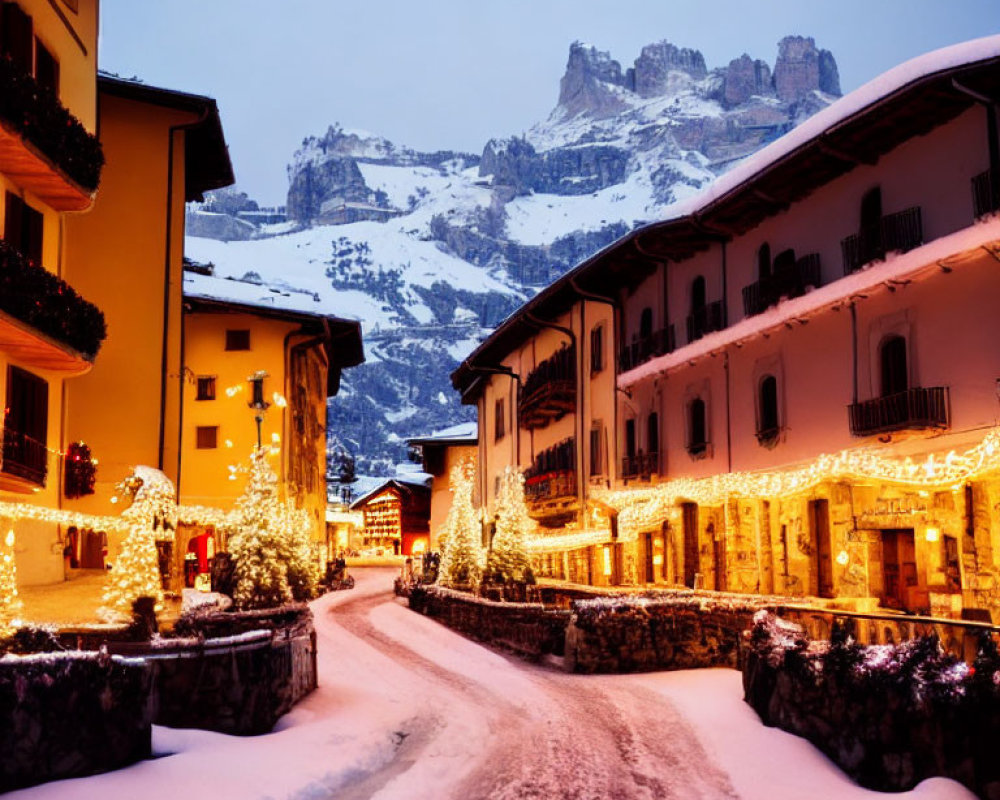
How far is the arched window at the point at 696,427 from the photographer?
31.3 m

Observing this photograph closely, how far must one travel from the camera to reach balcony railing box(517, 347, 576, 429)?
4141 cm

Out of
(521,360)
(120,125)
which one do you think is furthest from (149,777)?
(521,360)

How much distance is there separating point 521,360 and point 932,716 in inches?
1560

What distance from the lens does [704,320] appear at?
30719mm

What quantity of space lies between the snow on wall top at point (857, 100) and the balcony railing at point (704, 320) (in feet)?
8.62

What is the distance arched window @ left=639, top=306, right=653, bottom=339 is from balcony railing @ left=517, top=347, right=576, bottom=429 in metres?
5.84

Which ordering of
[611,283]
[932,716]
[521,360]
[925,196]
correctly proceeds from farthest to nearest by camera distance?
1. [521,360]
2. [611,283]
3. [925,196]
4. [932,716]

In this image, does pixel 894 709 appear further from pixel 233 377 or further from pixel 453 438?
pixel 453 438

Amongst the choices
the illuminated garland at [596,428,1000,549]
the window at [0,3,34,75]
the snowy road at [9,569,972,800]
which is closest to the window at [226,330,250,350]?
the illuminated garland at [596,428,1000,549]

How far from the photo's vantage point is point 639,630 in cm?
2116

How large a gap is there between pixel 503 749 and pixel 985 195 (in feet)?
40.7

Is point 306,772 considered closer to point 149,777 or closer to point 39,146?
point 149,777

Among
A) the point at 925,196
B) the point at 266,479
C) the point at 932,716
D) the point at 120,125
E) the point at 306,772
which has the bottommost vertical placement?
the point at 306,772

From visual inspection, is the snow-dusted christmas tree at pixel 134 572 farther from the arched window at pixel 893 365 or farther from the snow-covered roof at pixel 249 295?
the snow-covered roof at pixel 249 295
